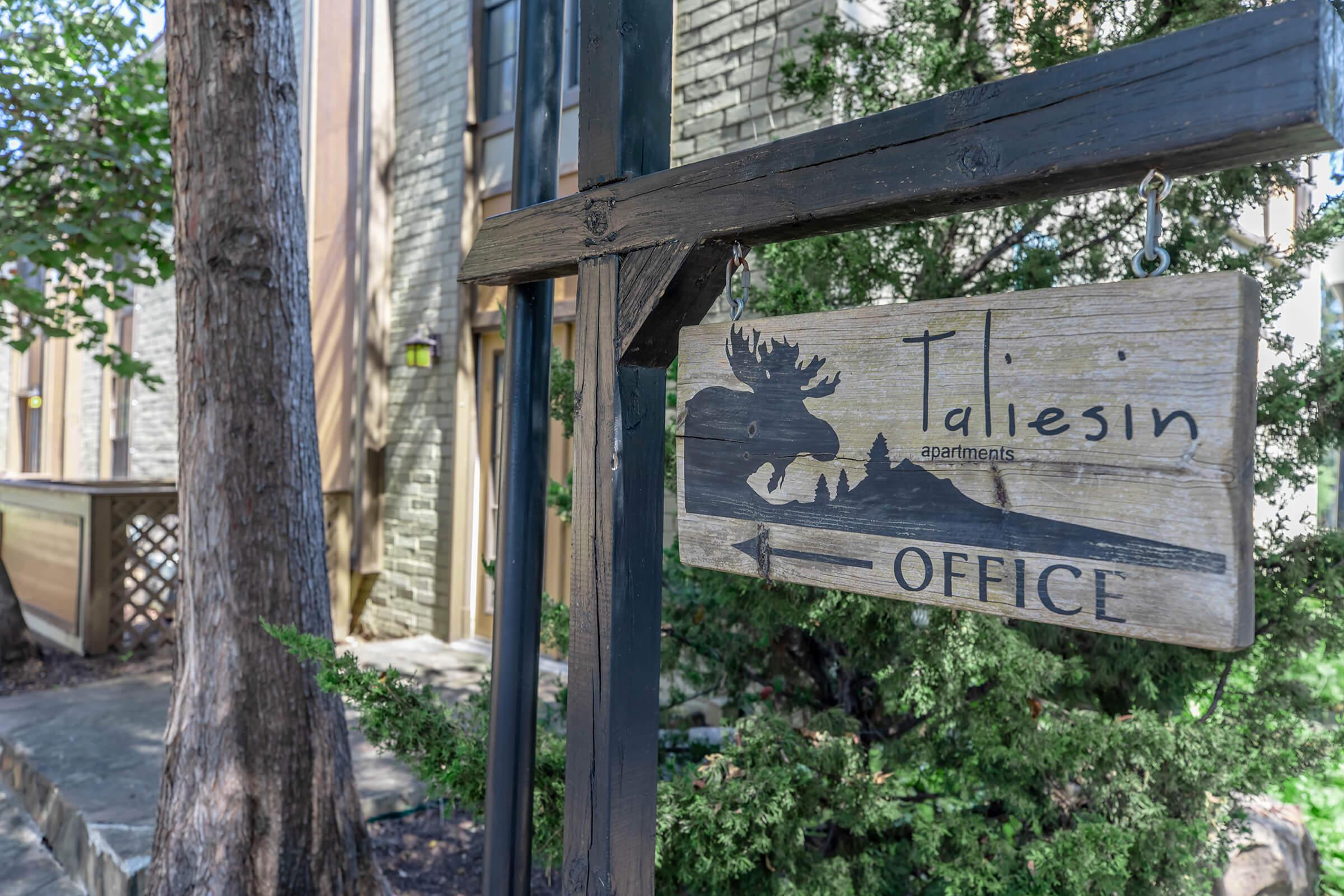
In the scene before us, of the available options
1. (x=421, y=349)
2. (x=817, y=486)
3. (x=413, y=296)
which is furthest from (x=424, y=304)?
(x=817, y=486)

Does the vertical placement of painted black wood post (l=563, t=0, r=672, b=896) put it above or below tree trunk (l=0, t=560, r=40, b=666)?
above

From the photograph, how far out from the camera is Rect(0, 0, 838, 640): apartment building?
20.5 ft

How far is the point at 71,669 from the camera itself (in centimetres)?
596

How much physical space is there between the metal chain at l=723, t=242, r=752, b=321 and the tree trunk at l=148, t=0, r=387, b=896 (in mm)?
1940

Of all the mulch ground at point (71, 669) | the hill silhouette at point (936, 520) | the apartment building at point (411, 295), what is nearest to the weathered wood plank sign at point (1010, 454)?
the hill silhouette at point (936, 520)

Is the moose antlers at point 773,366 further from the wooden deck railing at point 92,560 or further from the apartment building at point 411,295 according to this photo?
the wooden deck railing at point 92,560

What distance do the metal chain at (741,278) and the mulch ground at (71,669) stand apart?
5881 millimetres

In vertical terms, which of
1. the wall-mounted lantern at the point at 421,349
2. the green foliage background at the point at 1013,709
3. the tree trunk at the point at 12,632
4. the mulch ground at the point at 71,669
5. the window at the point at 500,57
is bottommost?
the mulch ground at the point at 71,669

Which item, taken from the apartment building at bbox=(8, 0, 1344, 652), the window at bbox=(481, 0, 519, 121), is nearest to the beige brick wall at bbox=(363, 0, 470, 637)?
the apartment building at bbox=(8, 0, 1344, 652)

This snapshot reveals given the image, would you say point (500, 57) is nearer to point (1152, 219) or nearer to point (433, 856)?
point (433, 856)

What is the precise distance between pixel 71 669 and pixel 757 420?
21.2 feet

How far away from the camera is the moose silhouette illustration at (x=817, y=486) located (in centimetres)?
106

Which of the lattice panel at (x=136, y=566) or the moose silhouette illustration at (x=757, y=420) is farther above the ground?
the moose silhouette illustration at (x=757, y=420)

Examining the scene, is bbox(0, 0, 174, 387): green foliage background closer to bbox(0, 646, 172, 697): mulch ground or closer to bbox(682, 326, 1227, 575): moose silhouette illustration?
bbox(0, 646, 172, 697): mulch ground
